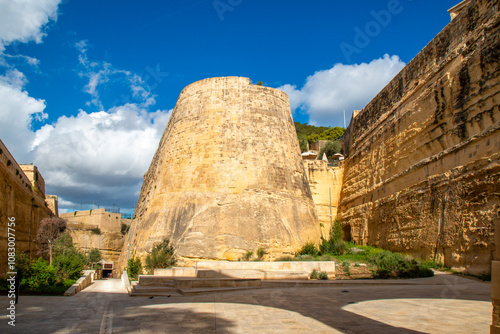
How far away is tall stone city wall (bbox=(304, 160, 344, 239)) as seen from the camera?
21.0m

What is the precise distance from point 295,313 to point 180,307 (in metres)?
1.86

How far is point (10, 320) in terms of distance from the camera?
15.4ft

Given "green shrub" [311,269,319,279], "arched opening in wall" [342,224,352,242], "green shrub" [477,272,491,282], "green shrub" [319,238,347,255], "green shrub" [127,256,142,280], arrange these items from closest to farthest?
"green shrub" [477,272,491,282] → "green shrub" [311,269,319,279] → "green shrub" [127,256,142,280] → "green shrub" [319,238,347,255] → "arched opening in wall" [342,224,352,242]

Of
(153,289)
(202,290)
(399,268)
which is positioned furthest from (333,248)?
(153,289)

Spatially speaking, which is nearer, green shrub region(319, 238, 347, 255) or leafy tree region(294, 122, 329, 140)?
green shrub region(319, 238, 347, 255)

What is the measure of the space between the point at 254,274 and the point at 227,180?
5.38 m

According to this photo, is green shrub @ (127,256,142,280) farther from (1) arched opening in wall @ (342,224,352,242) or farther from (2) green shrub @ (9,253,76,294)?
(1) arched opening in wall @ (342,224,352,242)

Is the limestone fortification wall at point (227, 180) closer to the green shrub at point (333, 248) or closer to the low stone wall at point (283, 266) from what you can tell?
the green shrub at point (333, 248)

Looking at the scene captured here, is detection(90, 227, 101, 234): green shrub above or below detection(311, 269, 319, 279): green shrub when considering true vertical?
above

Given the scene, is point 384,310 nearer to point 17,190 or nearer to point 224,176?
point 224,176

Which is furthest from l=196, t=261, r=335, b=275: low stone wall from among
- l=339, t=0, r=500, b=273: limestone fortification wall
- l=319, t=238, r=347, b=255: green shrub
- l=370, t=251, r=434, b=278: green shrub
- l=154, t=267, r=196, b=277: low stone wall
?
l=319, t=238, r=347, b=255: green shrub

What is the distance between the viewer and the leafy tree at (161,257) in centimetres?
1215

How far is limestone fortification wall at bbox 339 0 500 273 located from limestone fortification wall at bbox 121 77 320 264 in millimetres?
3601

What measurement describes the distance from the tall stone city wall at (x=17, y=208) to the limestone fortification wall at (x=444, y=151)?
12.7 meters
